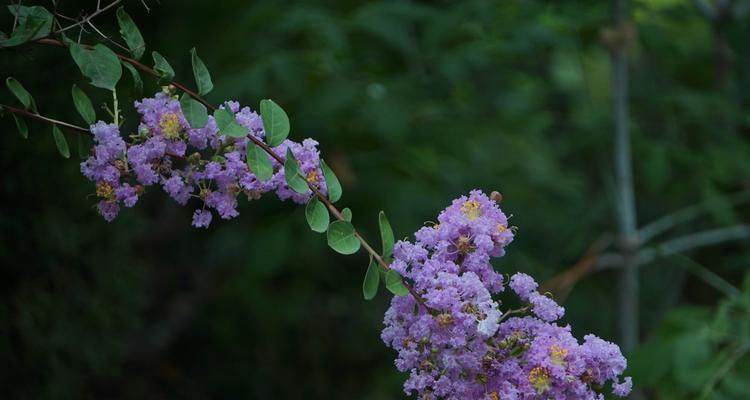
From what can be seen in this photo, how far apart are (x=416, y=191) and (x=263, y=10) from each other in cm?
68

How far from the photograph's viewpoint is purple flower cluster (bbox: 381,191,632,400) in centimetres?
90

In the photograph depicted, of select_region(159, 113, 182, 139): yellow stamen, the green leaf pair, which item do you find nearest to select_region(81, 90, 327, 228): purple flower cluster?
select_region(159, 113, 182, 139): yellow stamen

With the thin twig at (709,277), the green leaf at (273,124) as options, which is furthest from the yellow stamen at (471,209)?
the thin twig at (709,277)

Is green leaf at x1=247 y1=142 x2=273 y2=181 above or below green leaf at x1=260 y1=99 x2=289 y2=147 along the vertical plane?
below

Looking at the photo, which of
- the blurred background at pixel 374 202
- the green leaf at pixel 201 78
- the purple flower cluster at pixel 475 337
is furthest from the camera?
the blurred background at pixel 374 202

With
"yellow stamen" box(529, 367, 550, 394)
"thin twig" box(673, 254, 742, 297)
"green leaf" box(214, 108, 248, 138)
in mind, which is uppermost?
"thin twig" box(673, 254, 742, 297)

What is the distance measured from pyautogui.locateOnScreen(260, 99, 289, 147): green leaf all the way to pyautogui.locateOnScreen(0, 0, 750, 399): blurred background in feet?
2.45

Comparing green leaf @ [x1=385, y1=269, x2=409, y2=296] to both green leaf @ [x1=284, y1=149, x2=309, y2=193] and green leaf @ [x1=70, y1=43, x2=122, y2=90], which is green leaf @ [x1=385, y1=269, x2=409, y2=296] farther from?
green leaf @ [x1=70, y1=43, x2=122, y2=90]

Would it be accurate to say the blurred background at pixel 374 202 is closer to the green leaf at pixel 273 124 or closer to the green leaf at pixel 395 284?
the green leaf at pixel 273 124

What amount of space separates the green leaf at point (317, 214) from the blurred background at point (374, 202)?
81 cm

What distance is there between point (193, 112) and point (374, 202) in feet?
4.78

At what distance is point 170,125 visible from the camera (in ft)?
3.24

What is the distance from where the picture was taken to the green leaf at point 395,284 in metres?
0.92

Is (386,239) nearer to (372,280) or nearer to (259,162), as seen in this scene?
(372,280)
